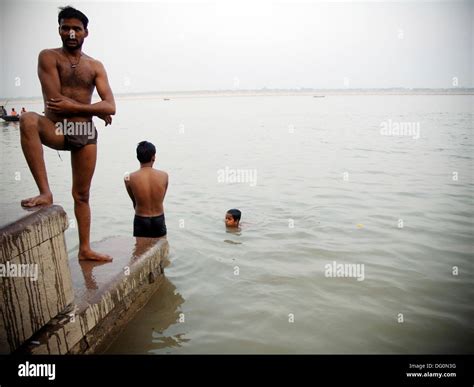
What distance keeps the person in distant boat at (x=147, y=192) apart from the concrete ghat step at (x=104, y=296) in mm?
457

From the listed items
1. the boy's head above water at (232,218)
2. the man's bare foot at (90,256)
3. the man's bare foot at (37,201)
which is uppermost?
the man's bare foot at (37,201)

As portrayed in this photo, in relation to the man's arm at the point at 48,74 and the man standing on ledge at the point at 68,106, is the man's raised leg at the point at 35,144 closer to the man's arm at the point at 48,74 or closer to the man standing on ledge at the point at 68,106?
the man standing on ledge at the point at 68,106

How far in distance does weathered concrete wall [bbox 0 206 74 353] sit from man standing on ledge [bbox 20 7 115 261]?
22.4 inches

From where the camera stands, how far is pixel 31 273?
96.7 inches

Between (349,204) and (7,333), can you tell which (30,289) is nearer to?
(7,333)

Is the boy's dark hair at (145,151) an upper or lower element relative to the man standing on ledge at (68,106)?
lower

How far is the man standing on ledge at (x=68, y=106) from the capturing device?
127 inches

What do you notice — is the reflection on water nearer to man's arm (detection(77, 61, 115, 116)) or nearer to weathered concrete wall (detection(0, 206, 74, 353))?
weathered concrete wall (detection(0, 206, 74, 353))

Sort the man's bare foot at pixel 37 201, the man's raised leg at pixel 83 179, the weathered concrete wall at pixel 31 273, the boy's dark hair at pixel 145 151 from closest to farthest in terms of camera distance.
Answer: the weathered concrete wall at pixel 31 273
the man's bare foot at pixel 37 201
the man's raised leg at pixel 83 179
the boy's dark hair at pixel 145 151

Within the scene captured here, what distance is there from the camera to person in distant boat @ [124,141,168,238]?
5246mm

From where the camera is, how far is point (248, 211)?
8812 millimetres

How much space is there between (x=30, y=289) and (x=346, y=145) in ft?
63.2

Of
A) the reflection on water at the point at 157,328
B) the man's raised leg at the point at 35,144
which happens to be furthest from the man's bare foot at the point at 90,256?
the man's raised leg at the point at 35,144
